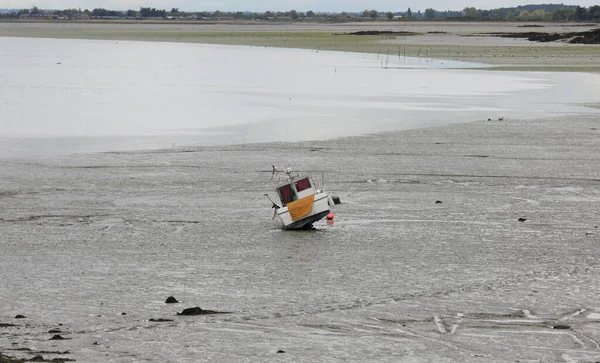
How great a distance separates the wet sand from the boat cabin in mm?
775

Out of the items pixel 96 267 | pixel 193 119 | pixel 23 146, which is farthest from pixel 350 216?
pixel 193 119

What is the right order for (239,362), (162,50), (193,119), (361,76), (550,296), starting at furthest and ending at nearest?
1. (162,50)
2. (361,76)
3. (193,119)
4. (550,296)
5. (239,362)

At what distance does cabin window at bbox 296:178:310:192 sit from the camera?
68.5 ft

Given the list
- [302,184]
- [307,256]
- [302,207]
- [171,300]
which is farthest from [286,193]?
[171,300]

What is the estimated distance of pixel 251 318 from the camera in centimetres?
1441

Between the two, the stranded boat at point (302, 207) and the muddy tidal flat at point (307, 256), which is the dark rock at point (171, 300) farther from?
the stranded boat at point (302, 207)

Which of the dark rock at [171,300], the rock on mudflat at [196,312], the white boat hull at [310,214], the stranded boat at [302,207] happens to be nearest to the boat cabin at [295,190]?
the stranded boat at [302,207]

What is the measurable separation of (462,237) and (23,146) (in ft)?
53.2

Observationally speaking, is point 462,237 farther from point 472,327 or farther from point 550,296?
point 472,327

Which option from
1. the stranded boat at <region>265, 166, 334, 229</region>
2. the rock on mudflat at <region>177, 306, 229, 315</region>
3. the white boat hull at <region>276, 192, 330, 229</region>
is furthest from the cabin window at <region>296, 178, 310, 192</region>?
the rock on mudflat at <region>177, 306, 229, 315</region>

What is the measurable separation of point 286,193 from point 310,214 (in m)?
0.85

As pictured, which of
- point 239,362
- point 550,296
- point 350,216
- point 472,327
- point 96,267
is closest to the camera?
point 239,362

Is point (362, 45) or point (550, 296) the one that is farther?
point (362, 45)

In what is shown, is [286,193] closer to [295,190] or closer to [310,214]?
[295,190]
